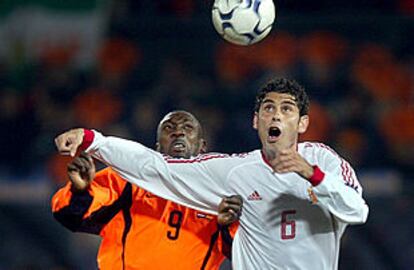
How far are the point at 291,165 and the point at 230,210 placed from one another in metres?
0.67

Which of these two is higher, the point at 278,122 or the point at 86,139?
the point at 278,122

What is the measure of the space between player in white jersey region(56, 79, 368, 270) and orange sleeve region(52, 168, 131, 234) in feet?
0.64

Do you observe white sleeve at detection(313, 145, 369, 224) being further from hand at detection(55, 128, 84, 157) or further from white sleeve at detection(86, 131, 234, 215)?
hand at detection(55, 128, 84, 157)

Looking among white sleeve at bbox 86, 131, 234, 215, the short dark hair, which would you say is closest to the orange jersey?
white sleeve at bbox 86, 131, 234, 215

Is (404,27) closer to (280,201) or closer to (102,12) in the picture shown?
(102,12)

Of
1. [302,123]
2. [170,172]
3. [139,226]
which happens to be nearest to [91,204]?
[139,226]

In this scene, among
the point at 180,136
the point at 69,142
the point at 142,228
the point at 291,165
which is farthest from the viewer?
the point at 180,136

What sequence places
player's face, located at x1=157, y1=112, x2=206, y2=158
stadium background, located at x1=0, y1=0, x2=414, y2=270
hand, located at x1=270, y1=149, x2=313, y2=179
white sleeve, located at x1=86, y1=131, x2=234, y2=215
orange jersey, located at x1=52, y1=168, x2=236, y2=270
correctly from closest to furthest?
hand, located at x1=270, y1=149, x2=313, y2=179
white sleeve, located at x1=86, y1=131, x2=234, y2=215
orange jersey, located at x1=52, y1=168, x2=236, y2=270
player's face, located at x1=157, y1=112, x2=206, y2=158
stadium background, located at x1=0, y1=0, x2=414, y2=270

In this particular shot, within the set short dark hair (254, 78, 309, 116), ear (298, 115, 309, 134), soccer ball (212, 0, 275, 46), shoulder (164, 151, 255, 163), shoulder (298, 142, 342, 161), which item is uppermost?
soccer ball (212, 0, 275, 46)

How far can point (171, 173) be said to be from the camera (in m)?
5.09

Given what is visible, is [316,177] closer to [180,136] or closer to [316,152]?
[316,152]

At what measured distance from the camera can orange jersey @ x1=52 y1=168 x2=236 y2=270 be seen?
203 inches

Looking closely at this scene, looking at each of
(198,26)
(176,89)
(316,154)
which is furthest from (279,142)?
(198,26)

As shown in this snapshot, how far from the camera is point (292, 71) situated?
11.0 m
